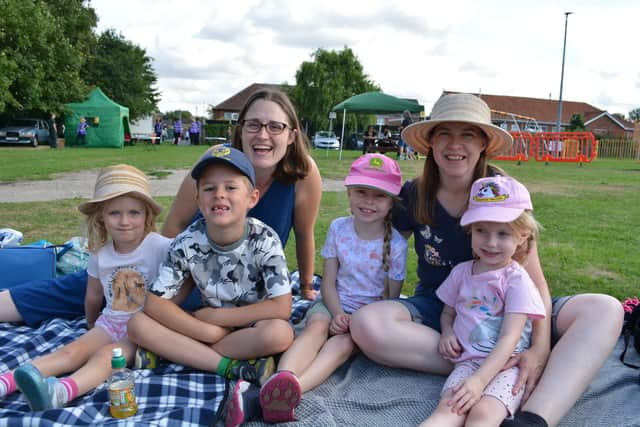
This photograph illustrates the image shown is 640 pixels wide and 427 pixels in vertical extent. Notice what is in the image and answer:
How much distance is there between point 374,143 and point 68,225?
17.3 meters

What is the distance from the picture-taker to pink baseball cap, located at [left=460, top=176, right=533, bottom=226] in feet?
7.55

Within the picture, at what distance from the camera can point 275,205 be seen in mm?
3273

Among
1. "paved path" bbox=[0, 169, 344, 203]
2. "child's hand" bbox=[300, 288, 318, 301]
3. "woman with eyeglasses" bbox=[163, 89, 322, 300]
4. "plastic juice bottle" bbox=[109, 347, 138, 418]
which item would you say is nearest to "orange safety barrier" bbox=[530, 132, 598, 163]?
"paved path" bbox=[0, 169, 344, 203]

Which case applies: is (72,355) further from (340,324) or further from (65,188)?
(65,188)

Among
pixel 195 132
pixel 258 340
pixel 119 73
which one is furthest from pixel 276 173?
pixel 119 73

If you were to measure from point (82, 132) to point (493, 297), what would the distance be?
2824 cm

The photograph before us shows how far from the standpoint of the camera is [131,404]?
6.88 feet

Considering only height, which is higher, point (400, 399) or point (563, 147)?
point (563, 147)

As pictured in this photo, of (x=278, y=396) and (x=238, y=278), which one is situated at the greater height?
(x=238, y=278)

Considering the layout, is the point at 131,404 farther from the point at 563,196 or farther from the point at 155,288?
the point at 563,196

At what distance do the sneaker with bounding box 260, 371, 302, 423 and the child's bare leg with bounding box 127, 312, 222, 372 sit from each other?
47 centimetres

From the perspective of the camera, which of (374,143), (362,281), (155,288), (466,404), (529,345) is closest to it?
(466,404)

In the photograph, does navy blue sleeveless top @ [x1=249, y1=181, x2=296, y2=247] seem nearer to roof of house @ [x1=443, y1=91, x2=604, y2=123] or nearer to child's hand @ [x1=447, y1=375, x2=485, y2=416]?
child's hand @ [x1=447, y1=375, x2=485, y2=416]

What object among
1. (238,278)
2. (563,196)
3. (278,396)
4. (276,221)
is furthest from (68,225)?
(563,196)
